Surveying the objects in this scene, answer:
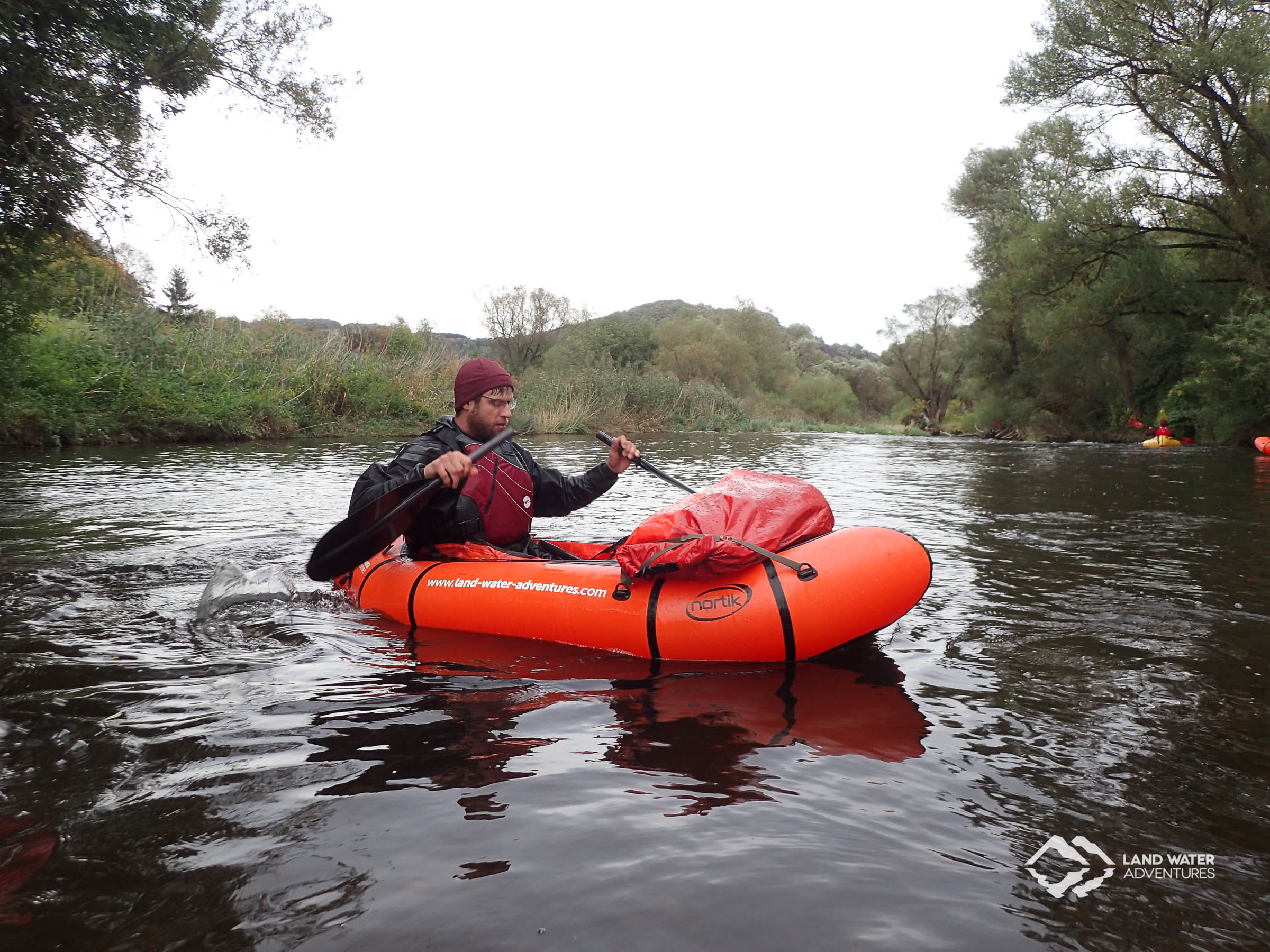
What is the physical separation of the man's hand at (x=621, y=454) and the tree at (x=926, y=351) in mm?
41427

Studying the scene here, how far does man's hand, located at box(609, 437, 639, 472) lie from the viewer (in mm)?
4703

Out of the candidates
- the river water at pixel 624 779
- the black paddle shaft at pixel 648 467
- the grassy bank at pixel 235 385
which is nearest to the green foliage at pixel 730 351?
the grassy bank at pixel 235 385

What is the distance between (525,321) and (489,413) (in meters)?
38.1

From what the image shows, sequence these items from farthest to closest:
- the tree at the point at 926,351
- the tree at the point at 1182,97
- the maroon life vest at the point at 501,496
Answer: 1. the tree at the point at 926,351
2. the tree at the point at 1182,97
3. the maroon life vest at the point at 501,496

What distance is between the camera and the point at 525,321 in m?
41.7

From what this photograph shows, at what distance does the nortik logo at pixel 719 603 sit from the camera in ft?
11.6

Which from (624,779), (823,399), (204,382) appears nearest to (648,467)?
(624,779)

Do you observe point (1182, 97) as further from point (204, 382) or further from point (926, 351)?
point (926, 351)

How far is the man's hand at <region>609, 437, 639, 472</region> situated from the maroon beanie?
648 millimetres

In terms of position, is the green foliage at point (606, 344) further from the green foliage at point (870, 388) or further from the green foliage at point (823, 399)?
the green foliage at point (870, 388)

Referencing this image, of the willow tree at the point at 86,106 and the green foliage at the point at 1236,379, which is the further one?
the green foliage at the point at 1236,379

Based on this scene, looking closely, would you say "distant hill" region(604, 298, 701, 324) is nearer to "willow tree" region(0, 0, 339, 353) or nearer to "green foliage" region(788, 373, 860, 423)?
"green foliage" region(788, 373, 860, 423)

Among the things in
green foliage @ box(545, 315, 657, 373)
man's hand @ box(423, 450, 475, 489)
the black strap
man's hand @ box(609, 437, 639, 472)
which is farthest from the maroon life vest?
green foliage @ box(545, 315, 657, 373)

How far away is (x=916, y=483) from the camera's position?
11953 millimetres
